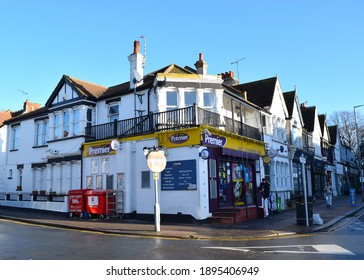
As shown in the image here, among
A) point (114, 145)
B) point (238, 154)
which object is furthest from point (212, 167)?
point (114, 145)

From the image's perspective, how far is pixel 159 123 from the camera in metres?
17.6

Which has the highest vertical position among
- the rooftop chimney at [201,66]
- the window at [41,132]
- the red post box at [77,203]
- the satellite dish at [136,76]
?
the rooftop chimney at [201,66]

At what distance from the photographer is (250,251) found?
8906 mm

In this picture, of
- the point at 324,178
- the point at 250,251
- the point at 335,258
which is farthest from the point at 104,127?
the point at 324,178

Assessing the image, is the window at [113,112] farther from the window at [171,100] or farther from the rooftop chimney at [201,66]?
the rooftop chimney at [201,66]

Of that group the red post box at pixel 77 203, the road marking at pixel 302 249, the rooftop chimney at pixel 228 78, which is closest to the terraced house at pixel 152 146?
the red post box at pixel 77 203

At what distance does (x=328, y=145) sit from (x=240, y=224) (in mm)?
33919

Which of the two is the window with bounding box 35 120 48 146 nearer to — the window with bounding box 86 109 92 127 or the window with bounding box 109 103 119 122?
the window with bounding box 86 109 92 127

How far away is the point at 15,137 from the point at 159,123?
15859mm

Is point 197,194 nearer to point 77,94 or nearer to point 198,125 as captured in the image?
point 198,125

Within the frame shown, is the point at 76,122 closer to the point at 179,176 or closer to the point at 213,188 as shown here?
the point at 179,176

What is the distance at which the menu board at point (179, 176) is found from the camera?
1603 centimetres

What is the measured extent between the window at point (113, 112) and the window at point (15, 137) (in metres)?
10.6

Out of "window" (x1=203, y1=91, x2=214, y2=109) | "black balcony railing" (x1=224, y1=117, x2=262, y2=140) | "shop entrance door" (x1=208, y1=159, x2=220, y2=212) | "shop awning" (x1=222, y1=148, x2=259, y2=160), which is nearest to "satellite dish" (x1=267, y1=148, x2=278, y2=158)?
"black balcony railing" (x1=224, y1=117, x2=262, y2=140)
